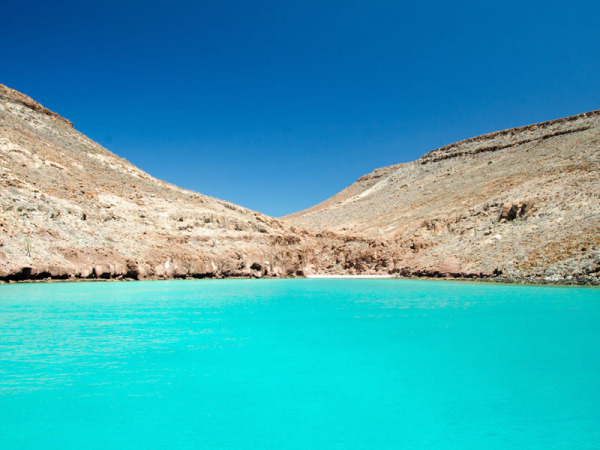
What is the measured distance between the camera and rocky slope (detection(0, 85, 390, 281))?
91.4 feet

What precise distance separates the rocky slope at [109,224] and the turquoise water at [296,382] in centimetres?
1502

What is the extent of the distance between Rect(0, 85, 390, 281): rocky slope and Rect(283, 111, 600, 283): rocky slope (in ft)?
27.7

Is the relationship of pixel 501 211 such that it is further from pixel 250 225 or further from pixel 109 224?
pixel 109 224

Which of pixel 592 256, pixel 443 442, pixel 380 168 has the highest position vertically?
pixel 380 168

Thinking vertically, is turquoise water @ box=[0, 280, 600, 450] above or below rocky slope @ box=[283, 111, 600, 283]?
below

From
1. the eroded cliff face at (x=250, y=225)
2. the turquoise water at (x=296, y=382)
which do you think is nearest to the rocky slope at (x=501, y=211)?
the eroded cliff face at (x=250, y=225)

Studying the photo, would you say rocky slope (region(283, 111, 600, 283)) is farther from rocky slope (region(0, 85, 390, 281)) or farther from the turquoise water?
the turquoise water

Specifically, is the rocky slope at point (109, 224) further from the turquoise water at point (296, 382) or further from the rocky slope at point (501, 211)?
the turquoise water at point (296, 382)

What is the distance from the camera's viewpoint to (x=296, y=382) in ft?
25.5

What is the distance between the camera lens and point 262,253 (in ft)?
135

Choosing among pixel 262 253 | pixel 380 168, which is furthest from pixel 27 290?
pixel 380 168

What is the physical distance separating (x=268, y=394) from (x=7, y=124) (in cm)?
4921

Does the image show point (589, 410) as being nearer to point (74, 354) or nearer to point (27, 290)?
point (74, 354)

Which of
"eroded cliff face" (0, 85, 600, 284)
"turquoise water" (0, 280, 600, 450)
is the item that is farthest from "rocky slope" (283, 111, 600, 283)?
"turquoise water" (0, 280, 600, 450)
